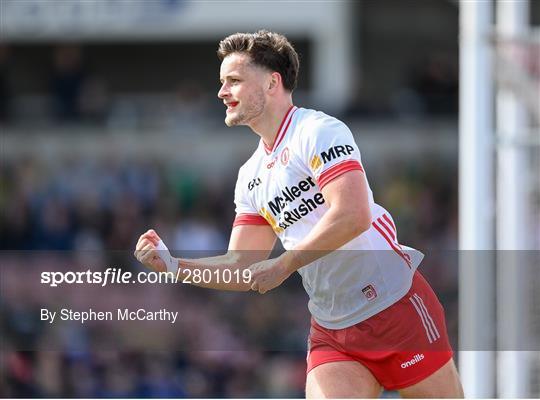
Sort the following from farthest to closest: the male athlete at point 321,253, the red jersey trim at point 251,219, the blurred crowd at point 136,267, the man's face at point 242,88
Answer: the blurred crowd at point 136,267 → the red jersey trim at point 251,219 → the man's face at point 242,88 → the male athlete at point 321,253

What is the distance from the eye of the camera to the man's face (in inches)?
201

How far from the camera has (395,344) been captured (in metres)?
5.33

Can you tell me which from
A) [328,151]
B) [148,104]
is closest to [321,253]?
[328,151]

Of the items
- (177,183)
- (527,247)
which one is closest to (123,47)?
(177,183)

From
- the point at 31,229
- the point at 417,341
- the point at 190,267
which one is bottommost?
the point at 31,229

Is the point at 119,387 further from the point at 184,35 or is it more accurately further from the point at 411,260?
the point at 184,35

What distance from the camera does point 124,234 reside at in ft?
46.3

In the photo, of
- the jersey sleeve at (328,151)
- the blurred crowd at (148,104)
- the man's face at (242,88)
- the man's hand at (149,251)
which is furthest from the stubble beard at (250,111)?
the blurred crowd at (148,104)

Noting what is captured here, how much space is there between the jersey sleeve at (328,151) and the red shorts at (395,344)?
2.35ft

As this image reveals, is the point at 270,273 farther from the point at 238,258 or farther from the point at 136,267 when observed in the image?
the point at 136,267

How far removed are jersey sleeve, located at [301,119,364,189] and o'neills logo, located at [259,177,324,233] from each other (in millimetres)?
115

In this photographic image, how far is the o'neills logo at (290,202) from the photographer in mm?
5137

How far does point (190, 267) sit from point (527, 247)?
207 inches

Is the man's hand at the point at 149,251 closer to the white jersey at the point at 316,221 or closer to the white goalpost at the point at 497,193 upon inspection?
the white jersey at the point at 316,221
